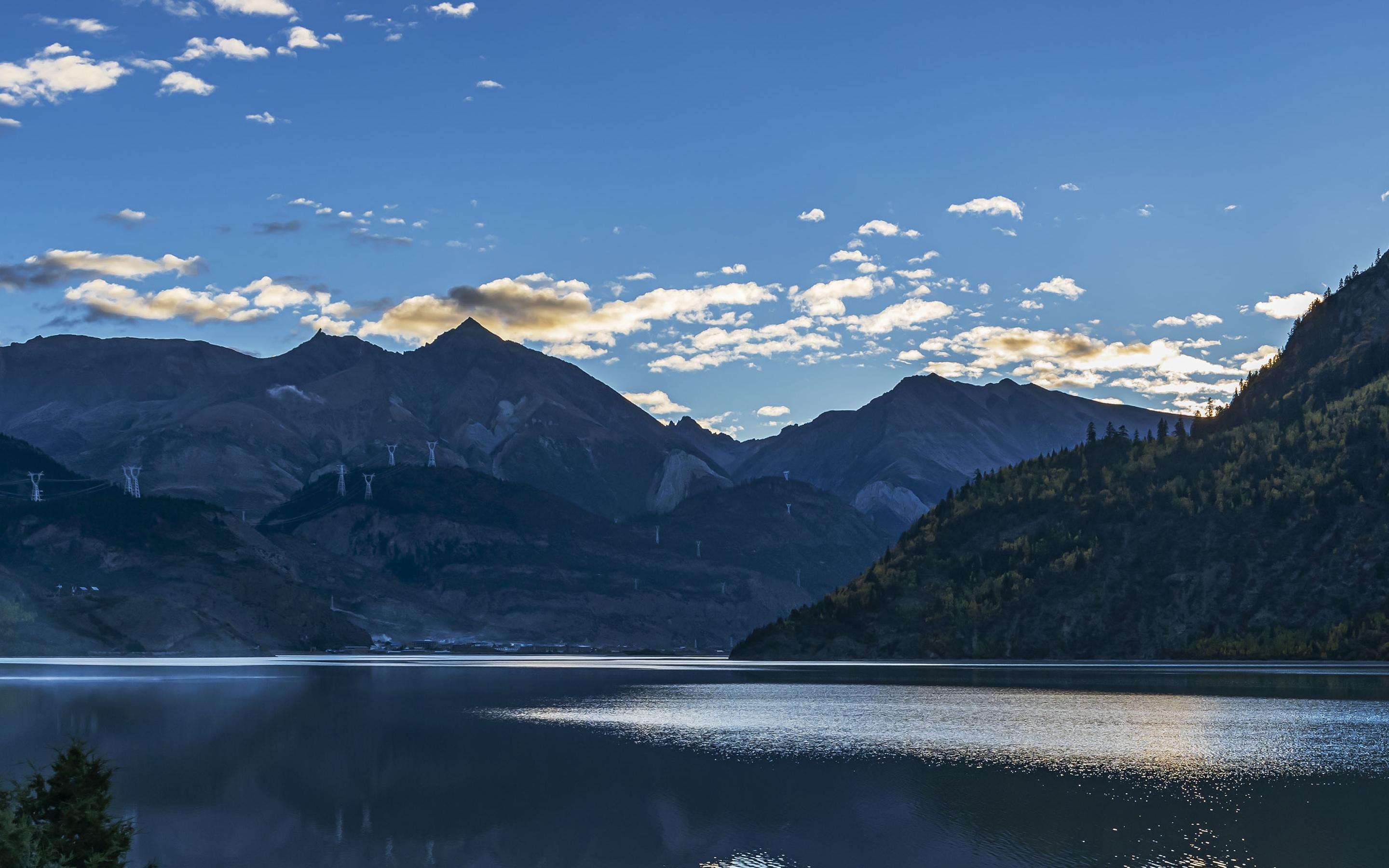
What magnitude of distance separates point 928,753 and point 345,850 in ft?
160

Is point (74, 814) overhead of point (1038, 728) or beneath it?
overhead

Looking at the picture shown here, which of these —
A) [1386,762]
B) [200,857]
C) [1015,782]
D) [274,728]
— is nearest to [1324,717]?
[1386,762]

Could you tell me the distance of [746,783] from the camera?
80062 millimetres

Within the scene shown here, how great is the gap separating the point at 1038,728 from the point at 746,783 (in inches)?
1795

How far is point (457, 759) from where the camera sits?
9281 centimetres

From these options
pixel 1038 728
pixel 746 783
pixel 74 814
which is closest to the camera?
pixel 74 814

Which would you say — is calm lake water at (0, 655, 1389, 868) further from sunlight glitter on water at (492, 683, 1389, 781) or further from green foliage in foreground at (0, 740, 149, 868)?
green foliage in foreground at (0, 740, 149, 868)

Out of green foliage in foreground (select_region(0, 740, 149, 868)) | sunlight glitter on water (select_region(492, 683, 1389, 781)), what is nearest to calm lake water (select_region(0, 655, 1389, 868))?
sunlight glitter on water (select_region(492, 683, 1389, 781))

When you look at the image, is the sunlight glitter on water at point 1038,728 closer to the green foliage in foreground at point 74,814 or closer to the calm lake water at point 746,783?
the calm lake water at point 746,783

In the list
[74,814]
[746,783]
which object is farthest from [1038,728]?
[74,814]

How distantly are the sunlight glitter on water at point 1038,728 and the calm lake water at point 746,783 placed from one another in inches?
23.6

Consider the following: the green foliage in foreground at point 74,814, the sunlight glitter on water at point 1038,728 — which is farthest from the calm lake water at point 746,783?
the green foliage in foreground at point 74,814

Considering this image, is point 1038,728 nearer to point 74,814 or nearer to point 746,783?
point 746,783

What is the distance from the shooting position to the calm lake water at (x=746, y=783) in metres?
58.5
